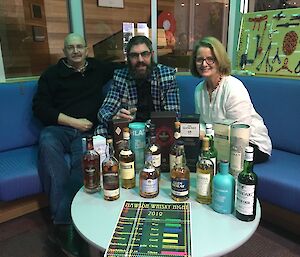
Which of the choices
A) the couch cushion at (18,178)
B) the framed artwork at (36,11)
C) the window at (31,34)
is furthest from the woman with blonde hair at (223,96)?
the framed artwork at (36,11)

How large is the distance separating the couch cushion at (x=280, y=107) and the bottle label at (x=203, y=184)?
110cm

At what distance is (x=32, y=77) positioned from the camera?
2441 mm

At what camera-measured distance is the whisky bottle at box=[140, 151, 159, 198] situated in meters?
1.14

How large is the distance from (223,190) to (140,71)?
123 centimetres

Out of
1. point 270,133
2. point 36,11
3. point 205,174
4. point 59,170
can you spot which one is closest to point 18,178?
point 59,170

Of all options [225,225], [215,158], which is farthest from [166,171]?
[225,225]

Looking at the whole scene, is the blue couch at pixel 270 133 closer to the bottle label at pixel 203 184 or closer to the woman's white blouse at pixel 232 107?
the woman's white blouse at pixel 232 107

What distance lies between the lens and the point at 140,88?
2.12 m

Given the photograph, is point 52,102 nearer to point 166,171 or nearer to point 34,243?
point 34,243

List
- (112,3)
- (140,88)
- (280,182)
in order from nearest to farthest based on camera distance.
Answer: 1. (280,182)
2. (140,88)
3. (112,3)

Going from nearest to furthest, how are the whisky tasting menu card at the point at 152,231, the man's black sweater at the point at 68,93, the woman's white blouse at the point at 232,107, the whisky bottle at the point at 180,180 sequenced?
1. the whisky tasting menu card at the point at 152,231
2. the whisky bottle at the point at 180,180
3. the woman's white blouse at the point at 232,107
4. the man's black sweater at the point at 68,93

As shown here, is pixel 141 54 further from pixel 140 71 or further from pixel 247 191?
pixel 247 191

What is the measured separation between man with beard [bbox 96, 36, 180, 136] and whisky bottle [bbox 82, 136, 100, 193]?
78cm

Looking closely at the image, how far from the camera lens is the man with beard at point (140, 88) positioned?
2.03m
